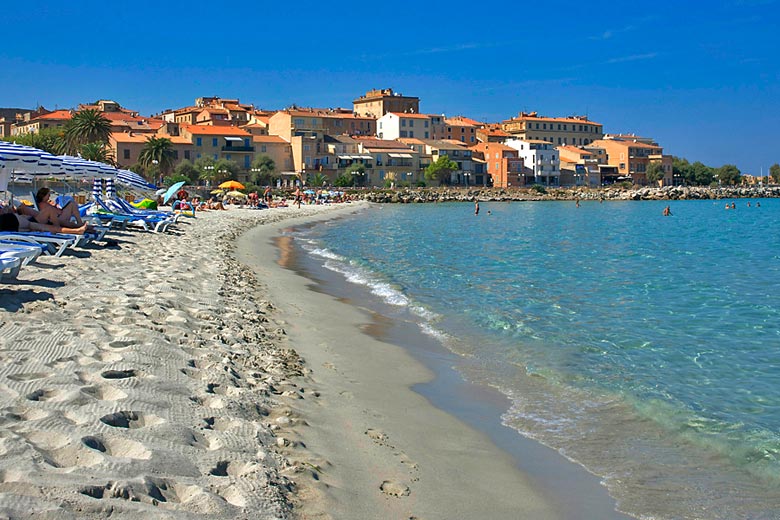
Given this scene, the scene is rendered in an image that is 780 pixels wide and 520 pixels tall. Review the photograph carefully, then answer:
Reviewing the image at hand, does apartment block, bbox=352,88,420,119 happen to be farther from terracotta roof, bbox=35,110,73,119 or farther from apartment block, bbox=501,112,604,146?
terracotta roof, bbox=35,110,73,119

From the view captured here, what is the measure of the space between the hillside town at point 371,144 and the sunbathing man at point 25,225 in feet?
203

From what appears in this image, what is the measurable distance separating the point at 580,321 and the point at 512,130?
397 feet

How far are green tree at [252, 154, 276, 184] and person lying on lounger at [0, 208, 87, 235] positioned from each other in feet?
235

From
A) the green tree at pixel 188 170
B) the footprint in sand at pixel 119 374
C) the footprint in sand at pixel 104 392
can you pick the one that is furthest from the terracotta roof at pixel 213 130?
the footprint in sand at pixel 104 392

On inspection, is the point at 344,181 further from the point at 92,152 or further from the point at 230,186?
the point at 92,152

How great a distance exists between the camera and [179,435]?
4832 millimetres

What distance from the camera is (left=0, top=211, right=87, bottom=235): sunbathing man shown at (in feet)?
43.1

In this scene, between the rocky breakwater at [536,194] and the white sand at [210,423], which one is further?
the rocky breakwater at [536,194]

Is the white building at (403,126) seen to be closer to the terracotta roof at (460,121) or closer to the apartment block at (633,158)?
the terracotta roof at (460,121)

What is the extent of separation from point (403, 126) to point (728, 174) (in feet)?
225

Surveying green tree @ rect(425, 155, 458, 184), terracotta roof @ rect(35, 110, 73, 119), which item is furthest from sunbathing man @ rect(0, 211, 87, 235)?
terracotta roof @ rect(35, 110, 73, 119)

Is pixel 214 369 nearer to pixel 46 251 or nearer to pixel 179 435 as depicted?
pixel 179 435

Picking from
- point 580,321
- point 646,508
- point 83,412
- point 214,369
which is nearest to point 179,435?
point 83,412

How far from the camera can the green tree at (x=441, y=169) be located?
335 ft
